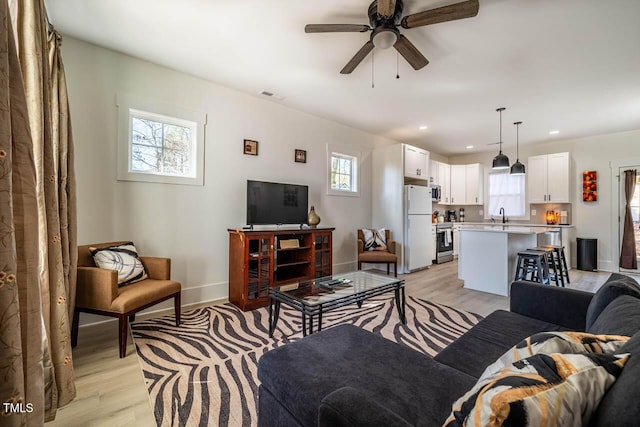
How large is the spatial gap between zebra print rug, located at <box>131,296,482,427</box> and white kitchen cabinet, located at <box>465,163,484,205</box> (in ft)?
14.9

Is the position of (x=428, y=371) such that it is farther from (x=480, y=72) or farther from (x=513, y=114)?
(x=513, y=114)

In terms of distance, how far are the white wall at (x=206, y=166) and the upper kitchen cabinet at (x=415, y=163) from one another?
4.94 ft

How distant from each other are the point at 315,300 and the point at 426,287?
105 inches

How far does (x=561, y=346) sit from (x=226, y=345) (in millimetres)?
2286

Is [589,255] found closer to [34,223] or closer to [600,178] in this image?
[600,178]

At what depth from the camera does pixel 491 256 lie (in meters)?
3.91

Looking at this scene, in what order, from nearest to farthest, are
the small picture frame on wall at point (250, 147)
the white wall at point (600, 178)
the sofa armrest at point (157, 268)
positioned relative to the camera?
the sofa armrest at point (157, 268)
the small picture frame on wall at point (250, 147)
the white wall at point (600, 178)

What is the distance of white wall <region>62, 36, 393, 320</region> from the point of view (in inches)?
106

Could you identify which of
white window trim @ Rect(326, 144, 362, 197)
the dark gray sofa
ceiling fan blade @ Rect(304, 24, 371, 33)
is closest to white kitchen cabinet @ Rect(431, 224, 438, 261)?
white window trim @ Rect(326, 144, 362, 197)

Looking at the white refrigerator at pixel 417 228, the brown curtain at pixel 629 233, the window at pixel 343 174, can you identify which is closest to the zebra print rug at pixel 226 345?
the white refrigerator at pixel 417 228

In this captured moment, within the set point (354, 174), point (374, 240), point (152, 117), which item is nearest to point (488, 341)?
point (374, 240)

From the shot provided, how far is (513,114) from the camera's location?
4.38 m

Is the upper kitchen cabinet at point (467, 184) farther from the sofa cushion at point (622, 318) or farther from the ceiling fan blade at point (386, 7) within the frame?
the sofa cushion at point (622, 318)

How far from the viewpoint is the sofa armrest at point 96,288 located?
212 cm
